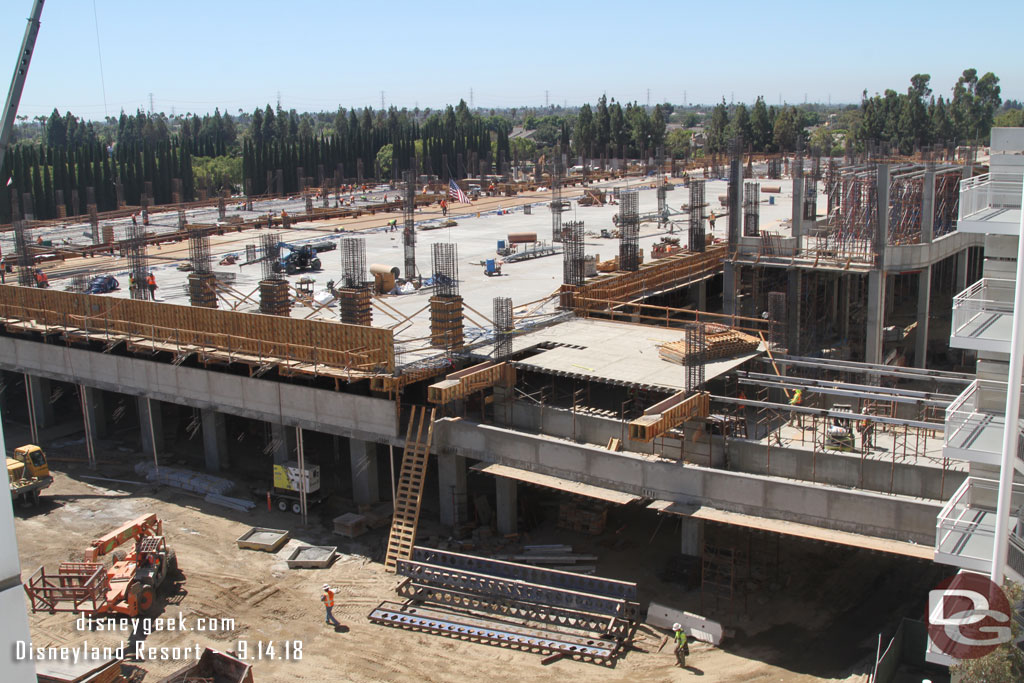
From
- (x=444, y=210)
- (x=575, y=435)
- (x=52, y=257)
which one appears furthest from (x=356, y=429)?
(x=444, y=210)

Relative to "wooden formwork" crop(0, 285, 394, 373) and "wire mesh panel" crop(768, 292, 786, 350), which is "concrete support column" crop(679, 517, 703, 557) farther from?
"wooden formwork" crop(0, 285, 394, 373)

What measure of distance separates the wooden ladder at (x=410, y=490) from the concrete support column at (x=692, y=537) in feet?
21.8

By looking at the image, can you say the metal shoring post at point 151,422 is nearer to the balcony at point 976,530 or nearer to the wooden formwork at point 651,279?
the wooden formwork at point 651,279

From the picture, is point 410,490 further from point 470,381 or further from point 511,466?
point 470,381

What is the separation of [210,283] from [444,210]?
37803 mm

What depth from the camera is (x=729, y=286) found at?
3766 centimetres

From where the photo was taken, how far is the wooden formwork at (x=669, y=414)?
67.7ft

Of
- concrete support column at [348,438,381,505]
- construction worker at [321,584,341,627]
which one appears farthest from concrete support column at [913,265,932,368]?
construction worker at [321,584,341,627]

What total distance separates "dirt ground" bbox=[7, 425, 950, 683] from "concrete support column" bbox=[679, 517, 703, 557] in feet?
2.95

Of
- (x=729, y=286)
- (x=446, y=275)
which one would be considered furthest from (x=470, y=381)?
(x=729, y=286)

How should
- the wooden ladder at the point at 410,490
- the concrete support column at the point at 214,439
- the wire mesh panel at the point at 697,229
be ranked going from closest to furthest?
the wooden ladder at the point at 410,490 → the concrete support column at the point at 214,439 → the wire mesh panel at the point at 697,229

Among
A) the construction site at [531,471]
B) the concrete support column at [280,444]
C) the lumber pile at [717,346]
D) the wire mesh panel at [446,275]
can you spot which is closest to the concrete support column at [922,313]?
the construction site at [531,471]

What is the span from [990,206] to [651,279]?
72.0ft

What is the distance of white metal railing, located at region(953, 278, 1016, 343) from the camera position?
14693 millimetres
